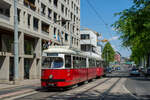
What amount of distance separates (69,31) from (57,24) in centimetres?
784

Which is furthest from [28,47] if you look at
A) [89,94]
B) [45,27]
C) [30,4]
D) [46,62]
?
[89,94]

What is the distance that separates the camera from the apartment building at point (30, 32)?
28.0 metres

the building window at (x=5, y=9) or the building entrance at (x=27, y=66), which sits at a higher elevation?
the building window at (x=5, y=9)

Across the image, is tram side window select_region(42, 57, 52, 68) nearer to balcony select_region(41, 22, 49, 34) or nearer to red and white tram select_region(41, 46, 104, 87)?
red and white tram select_region(41, 46, 104, 87)

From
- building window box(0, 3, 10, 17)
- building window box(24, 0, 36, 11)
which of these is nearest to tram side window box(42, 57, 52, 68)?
building window box(0, 3, 10, 17)

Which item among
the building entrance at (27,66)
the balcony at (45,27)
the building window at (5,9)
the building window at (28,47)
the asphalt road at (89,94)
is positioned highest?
the building window at (5,9)

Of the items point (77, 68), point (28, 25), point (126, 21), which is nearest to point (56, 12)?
point (28, 25)

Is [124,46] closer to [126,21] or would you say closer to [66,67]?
[66,67]

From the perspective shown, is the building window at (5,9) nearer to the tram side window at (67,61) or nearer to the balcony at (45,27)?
the balcony at (45,27)

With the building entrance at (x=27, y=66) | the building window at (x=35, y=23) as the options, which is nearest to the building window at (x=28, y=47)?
the building entrance at (x=27, y=66)

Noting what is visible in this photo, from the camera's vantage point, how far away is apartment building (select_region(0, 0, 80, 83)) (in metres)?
28.0

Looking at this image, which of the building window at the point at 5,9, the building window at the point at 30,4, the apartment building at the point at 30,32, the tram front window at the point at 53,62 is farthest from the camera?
the building window at the point at 30,4

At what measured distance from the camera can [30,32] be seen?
33125mm

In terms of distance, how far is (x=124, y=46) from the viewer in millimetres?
44719
